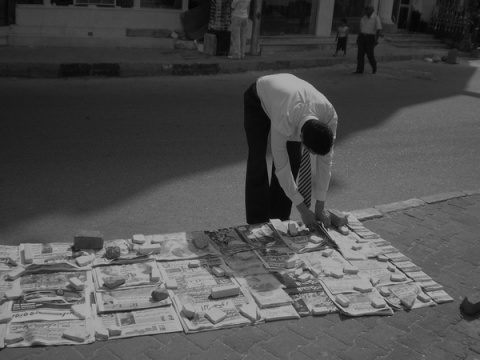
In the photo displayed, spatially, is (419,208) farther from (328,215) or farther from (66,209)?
(66,209)

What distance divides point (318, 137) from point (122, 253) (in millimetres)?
1686

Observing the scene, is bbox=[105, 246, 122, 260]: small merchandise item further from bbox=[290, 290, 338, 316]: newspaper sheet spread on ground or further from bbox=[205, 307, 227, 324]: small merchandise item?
bbox=[290, 290, 338, 316]: newspaper sheet spread on ground

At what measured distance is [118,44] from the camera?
46.3ft

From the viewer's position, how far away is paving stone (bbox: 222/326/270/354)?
377 cm

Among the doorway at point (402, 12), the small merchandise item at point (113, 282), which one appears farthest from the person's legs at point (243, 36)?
→ the small merchandise item at point (113, 282)

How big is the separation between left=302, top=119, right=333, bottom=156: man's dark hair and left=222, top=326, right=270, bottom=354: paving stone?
1.23 metres

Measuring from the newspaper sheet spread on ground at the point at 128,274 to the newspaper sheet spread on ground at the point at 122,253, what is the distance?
39 millimetres

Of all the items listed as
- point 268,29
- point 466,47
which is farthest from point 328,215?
point 466,47

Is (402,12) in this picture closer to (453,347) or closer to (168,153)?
(168,153)

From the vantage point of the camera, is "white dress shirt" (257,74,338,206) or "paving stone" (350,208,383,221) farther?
"paving stone" (350,208,383,221)

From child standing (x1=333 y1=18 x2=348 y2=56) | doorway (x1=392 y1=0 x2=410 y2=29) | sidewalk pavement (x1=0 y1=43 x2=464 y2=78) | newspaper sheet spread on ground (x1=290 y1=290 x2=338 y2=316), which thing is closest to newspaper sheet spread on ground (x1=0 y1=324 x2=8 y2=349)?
newspaper sheet spread on ground (x1=290 y1=290 x2=338 y2=316)

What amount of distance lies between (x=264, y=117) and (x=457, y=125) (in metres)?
6.28

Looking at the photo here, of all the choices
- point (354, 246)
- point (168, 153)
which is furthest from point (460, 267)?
point (168, 153)

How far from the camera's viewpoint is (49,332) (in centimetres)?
369
